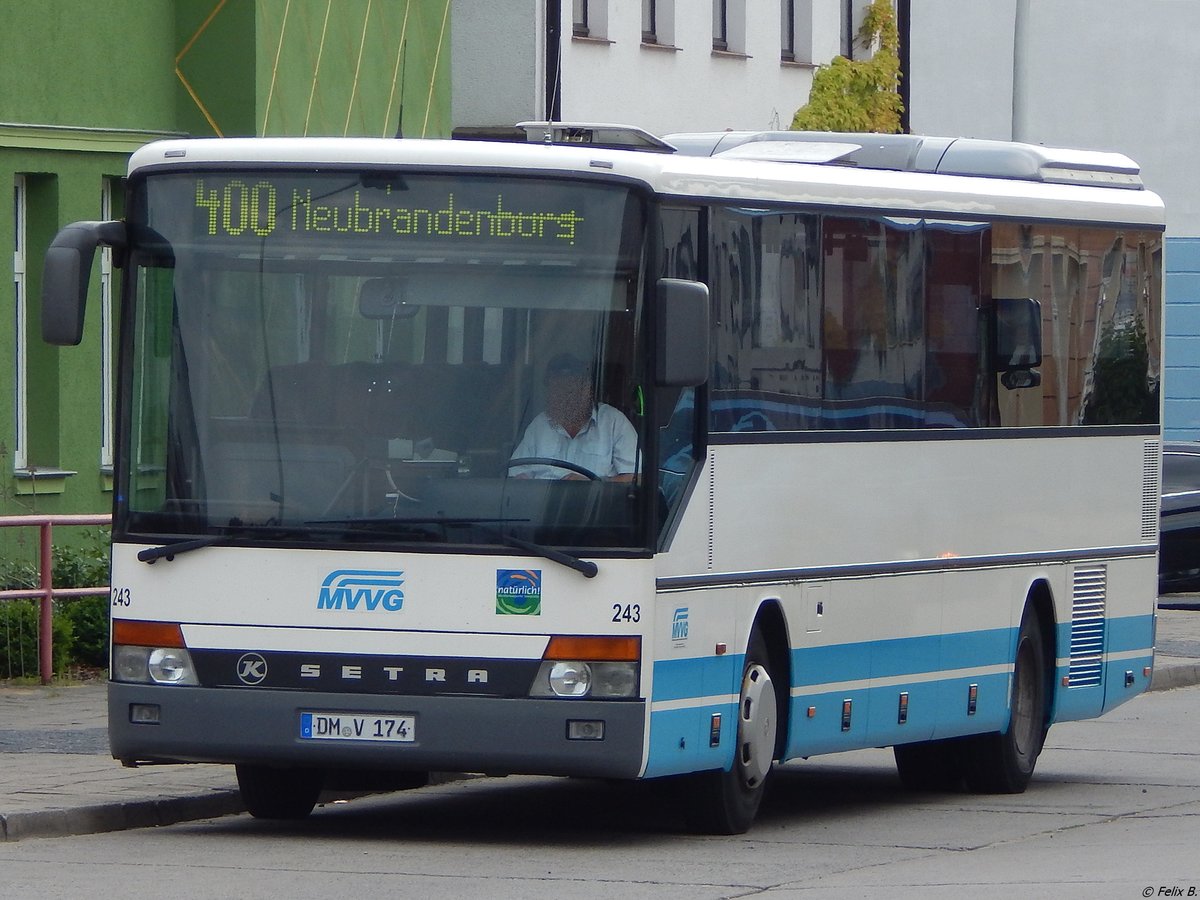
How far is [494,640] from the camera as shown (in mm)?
11375

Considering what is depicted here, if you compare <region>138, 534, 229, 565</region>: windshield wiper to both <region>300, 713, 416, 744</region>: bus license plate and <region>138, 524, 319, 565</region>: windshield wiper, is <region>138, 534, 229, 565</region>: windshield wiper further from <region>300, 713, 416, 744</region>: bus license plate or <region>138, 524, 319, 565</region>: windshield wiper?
<region>300, 713, 416, 744</region>: bus license plate

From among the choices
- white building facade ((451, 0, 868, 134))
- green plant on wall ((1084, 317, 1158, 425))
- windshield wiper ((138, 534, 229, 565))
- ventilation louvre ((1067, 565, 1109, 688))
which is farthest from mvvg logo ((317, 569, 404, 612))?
white building facade ((451, 0, 868, 134))

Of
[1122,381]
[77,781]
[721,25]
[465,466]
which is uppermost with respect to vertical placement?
[721,25]

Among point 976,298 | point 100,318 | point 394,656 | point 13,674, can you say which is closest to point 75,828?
point 394,656

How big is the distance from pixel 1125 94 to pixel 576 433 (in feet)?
122

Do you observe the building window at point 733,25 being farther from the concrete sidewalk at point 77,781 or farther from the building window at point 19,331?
the concrete sidewalk at point 77,781

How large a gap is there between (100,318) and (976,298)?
1026cm

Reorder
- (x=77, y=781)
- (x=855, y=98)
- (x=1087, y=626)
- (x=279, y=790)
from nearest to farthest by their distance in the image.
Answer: (x=279, y=790) → (x=77, y=781) → (x=1087, y=626) → (x=855, y=98)

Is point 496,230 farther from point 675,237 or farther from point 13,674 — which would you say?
point 13,674

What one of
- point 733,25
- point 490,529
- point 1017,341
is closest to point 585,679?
point 490,529

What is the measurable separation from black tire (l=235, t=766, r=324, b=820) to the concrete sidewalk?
36cm

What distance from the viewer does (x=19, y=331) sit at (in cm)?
2197

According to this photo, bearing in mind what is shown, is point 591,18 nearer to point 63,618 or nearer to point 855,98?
point 855,98

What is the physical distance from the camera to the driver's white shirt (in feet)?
37.5
